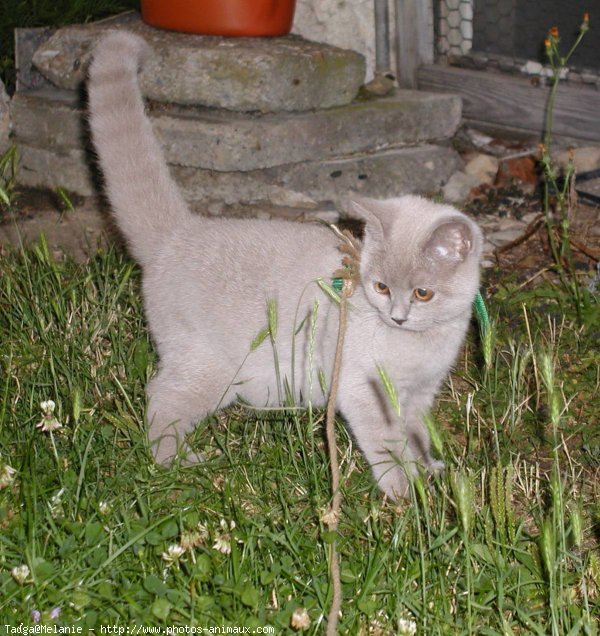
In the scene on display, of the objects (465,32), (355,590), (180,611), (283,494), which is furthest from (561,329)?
(465,32)

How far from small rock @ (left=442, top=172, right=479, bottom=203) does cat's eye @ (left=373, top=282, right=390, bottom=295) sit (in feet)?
6.99

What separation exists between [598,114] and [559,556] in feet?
10.2

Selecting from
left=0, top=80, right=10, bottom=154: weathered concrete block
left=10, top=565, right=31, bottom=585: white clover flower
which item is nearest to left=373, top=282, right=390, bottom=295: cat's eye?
left=10, top=565, right=31, bottom=585: white clover flower

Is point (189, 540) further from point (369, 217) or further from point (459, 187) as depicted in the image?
point (459, 187)

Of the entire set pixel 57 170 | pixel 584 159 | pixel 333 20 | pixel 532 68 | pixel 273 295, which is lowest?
pixel 57 170

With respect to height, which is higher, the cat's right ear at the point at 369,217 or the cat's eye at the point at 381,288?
the cat's right ear at the point at 369,217

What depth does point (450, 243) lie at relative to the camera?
2.44 meters

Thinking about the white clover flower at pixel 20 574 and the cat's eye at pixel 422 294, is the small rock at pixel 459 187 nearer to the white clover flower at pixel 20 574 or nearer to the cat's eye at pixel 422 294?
the cat's eye at pixel 422 294

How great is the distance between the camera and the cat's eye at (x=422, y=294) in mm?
2467

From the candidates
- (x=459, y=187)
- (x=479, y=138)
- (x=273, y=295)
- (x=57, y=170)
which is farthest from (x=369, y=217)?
(x=479, y=138)

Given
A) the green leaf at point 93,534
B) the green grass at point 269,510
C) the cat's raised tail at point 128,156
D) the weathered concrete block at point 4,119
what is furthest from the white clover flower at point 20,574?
the weathered concrete block at point 4,119

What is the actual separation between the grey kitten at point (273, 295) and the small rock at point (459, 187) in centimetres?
189

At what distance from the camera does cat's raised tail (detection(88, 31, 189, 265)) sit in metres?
2.79

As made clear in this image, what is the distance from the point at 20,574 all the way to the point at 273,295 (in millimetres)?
1070
